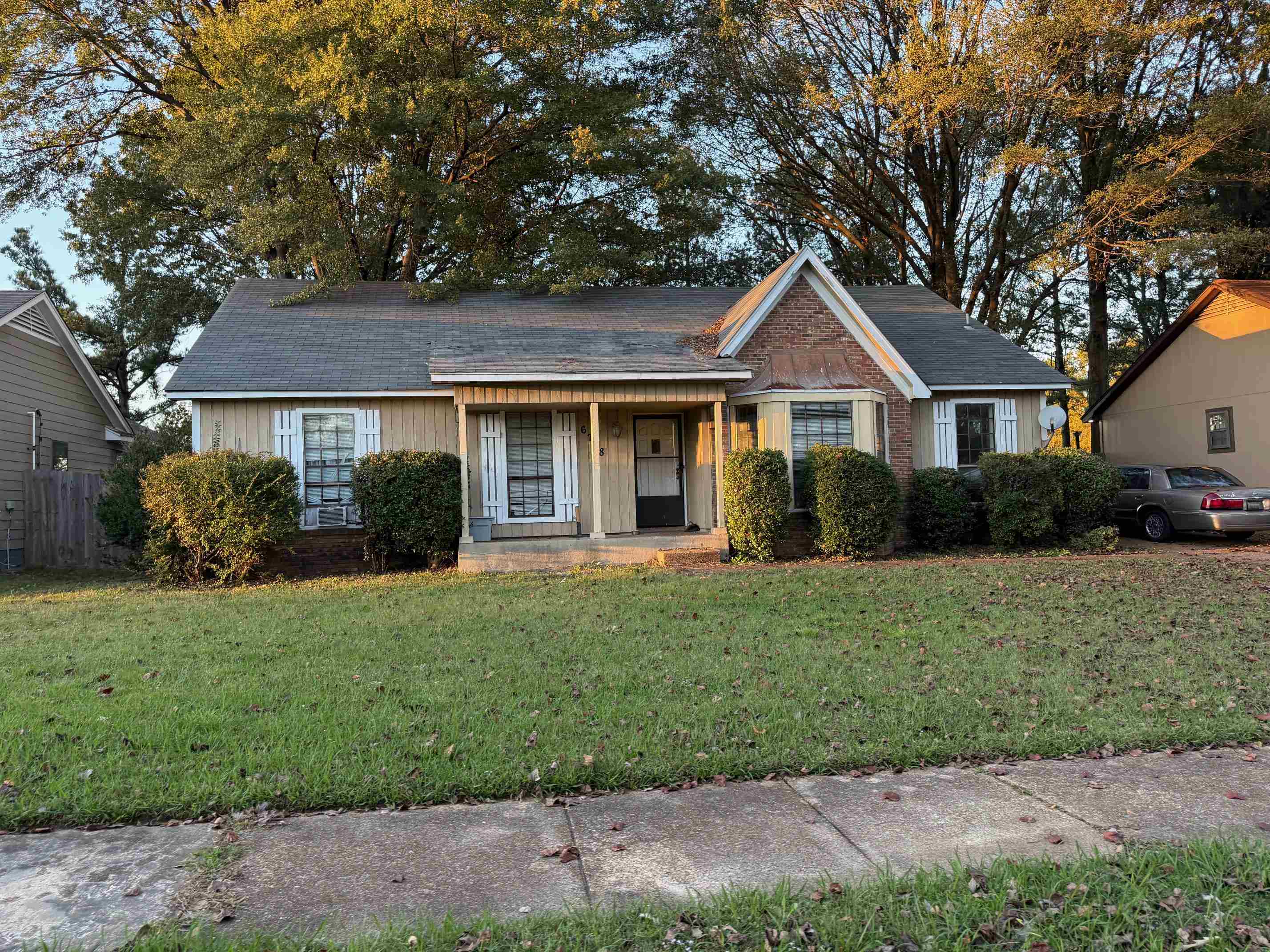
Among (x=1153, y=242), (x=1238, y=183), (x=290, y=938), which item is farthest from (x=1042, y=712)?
(x=1238, y=183)

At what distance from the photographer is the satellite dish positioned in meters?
15.2

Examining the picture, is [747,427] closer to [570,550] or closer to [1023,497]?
[570,550]

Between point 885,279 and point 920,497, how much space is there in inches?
601

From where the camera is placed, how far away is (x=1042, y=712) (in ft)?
17.5

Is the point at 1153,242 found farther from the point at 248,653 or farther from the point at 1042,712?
the point at 248,653

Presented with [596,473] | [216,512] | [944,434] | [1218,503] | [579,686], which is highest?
[944,434]

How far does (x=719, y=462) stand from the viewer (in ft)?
45.6

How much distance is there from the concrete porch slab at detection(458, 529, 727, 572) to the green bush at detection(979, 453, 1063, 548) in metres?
4.58

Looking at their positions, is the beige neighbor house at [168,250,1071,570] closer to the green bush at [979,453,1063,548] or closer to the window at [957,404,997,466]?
the window at [957,404,997,466]

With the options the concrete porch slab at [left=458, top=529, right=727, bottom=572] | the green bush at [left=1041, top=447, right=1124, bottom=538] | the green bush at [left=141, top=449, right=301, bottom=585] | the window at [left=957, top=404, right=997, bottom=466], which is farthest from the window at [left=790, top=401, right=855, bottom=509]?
the green bush at [left=141, top=449, right=301, bottom=585]

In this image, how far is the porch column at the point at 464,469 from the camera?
12789 millimetres

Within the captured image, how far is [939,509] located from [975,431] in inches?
98.0

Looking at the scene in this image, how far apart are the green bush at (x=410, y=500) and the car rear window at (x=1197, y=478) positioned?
524 inches

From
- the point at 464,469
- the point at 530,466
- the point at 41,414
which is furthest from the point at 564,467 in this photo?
the point at 41,414
